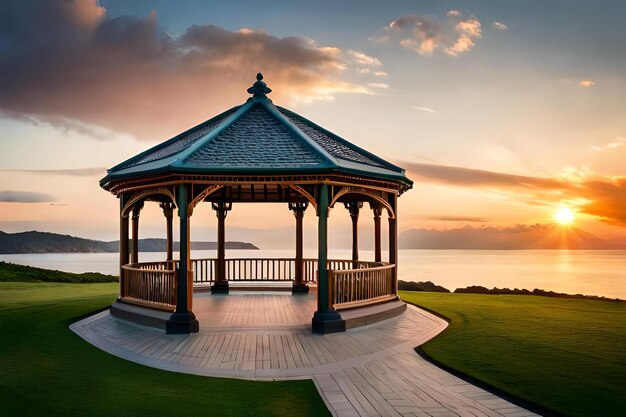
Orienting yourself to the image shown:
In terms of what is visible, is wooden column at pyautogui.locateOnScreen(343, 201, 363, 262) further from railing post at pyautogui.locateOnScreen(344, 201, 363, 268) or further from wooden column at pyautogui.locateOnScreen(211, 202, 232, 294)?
wooden column at pyautogui.locateOnScreen(211, 202, 232, 294)

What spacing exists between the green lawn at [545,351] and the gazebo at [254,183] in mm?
2403

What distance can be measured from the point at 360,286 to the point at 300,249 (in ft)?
15.6

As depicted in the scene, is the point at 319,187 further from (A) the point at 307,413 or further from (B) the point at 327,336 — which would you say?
(A) the point at 307,413

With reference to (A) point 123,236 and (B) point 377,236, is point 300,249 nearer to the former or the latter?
(B) point 377,236

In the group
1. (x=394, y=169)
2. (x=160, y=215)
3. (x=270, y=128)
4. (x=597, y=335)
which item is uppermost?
(x=270, y=128)

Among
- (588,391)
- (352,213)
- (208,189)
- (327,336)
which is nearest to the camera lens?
(588,391)

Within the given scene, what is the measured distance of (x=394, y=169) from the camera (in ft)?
42.8

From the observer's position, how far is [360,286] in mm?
11438

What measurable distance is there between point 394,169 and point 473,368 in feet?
21.6

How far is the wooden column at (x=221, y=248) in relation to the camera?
1597cm

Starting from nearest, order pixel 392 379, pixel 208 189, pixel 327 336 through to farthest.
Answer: pixel 392 379 → pixel 327 336 → pixel 208 189

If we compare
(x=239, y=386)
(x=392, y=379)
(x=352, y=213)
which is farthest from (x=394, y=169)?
(x=239, y=386)

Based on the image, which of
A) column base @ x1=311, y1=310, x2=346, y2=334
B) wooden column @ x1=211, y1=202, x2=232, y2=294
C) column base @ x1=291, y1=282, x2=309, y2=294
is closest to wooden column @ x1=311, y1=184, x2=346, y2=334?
column base @ x1=311, y1=310, x2=346, y2=334

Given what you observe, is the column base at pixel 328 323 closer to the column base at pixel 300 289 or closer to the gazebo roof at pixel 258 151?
the gazebo roof at pixel 258 151
